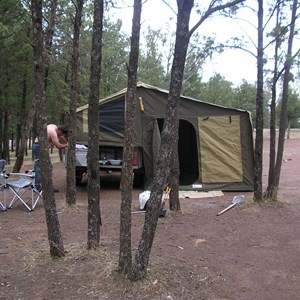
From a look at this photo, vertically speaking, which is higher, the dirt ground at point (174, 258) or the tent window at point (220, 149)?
the tent window at point (220, 149)

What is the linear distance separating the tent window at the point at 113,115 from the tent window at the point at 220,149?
1.90m

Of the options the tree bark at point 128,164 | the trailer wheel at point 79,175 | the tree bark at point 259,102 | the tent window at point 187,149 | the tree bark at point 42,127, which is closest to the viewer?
the tree bark at point 128,164

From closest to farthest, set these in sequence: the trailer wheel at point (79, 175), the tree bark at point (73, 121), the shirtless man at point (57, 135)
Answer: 1. the tree bark at point (73, 121)
2. the shirtless man at point (57, 135)
3. the trailer wheel at point (79, 175)

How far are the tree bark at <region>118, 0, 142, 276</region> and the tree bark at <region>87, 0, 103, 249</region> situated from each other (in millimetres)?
469

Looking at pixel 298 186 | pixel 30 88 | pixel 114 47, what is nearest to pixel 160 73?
pixel 114 47

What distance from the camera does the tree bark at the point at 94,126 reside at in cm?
396

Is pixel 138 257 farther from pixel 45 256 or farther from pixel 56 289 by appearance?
pixel 45 256

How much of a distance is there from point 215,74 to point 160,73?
12.3 metres

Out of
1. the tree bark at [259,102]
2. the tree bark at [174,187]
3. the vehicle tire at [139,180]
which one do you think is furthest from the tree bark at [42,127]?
the vehicle tire at [139,180]

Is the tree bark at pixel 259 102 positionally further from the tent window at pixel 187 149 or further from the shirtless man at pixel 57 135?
the tent window at pixel 187 149

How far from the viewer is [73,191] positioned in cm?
700

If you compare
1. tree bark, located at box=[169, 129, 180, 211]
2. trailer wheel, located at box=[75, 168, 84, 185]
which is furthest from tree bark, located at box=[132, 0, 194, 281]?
trailer wheel, located at box=[75, 168, 84, 185]

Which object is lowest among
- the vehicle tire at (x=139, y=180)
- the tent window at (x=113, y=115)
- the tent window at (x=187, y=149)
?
the vehicle tire at (x=139, y=180)

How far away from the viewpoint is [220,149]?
9539mm
